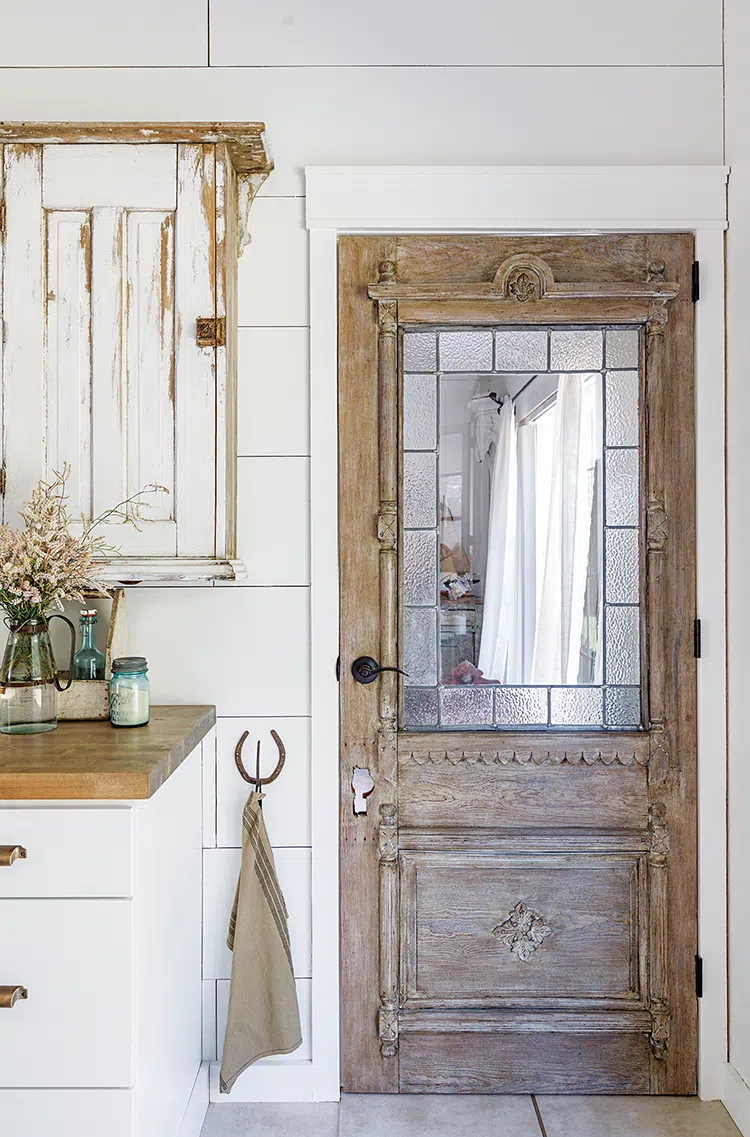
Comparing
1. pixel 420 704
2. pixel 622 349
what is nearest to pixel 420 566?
pixel 420 704

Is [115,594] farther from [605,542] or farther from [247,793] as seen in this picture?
[605,542]

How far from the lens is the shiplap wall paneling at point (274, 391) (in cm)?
193

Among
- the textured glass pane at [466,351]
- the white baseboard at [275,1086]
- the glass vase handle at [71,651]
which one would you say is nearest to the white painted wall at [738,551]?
the textured glass pane at [466,351]

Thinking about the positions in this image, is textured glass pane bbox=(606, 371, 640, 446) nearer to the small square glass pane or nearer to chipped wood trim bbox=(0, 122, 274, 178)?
the small square glass pane

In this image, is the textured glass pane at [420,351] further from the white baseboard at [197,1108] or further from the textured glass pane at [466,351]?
the white baseboard at [197,1108]

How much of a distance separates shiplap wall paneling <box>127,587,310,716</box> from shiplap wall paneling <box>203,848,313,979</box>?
1.07ft

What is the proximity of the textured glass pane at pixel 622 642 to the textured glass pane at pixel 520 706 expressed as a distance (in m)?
0.16

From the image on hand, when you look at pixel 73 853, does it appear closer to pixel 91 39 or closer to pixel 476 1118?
pixel 476 1118

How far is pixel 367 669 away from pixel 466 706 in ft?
0.78

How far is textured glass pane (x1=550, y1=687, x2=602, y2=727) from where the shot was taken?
1.95 metres

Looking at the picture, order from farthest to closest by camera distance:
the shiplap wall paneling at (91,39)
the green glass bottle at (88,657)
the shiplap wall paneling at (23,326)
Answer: the shiplap wall paneling at (91,39) < the green glass bottle at (88,657) < the shiplap wall paneling at (23,326)

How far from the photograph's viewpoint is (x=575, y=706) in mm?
1957

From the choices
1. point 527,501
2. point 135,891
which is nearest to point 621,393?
point 527,501

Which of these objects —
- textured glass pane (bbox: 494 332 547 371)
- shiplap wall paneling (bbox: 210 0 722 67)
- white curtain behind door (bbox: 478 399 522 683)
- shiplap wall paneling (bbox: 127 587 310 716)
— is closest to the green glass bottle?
shiplap wall paneling (bbox: 127 587 310 716)
